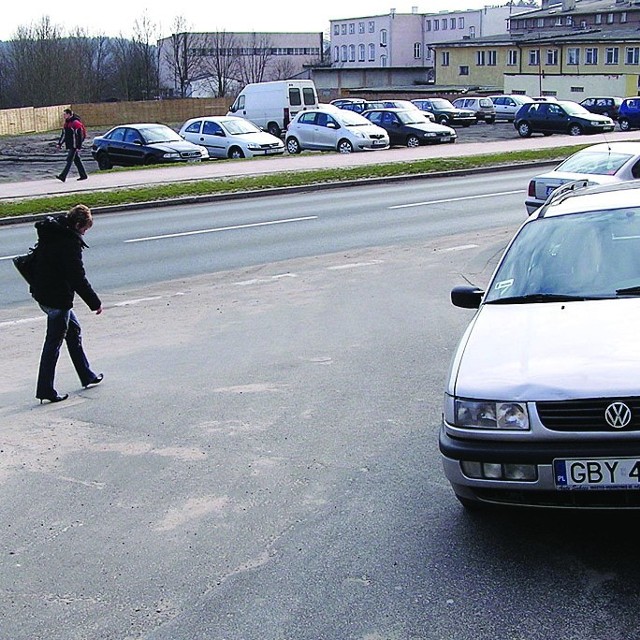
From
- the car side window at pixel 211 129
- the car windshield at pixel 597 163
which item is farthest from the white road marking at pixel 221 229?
the car side window at pixel 211 129

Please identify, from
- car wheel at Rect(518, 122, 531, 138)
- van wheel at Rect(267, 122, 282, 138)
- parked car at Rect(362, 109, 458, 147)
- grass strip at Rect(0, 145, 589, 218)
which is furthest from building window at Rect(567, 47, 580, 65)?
grass strip at Rect(0, 145, 589, 218)

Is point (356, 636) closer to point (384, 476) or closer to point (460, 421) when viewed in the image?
point (460, 421)

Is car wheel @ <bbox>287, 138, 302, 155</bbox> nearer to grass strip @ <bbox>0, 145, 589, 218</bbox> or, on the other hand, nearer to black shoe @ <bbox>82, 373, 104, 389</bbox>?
grass strip @ <bbox>0, 145, 589, 218</bbox>

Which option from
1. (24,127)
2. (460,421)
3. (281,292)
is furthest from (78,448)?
(24,127)

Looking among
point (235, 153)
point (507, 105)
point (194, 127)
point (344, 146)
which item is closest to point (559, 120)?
point (344, 146)

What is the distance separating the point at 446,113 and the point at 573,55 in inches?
1238

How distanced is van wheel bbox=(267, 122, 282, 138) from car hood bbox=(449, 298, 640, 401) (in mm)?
38872

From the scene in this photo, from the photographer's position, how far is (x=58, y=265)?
8344mm

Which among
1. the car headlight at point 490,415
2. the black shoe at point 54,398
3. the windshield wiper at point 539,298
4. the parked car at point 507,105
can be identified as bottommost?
the black shoe at point 54,398

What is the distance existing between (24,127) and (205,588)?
6340 centimetres

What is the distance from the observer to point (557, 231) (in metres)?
6.73

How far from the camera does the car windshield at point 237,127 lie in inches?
1378

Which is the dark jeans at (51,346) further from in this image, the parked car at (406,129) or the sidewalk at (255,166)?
the parked car at (406,129)

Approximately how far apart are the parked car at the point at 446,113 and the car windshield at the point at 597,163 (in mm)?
36989
